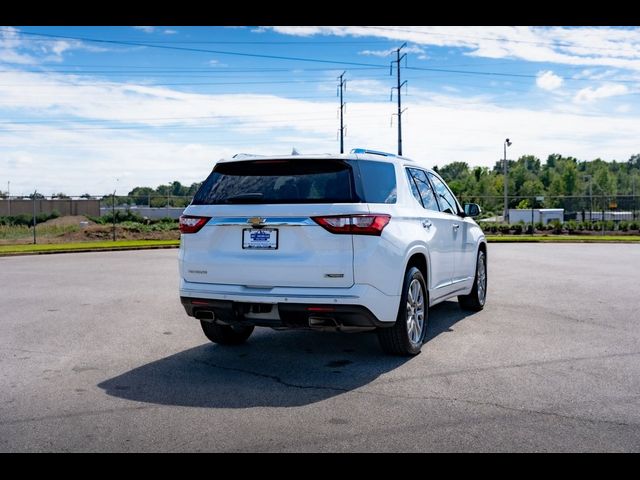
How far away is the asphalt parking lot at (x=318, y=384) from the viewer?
14.4 feet

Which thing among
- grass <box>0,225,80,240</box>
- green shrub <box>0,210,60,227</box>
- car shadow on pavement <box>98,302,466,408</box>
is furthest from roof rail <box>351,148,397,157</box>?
green shrub <box>0,210,60,227</box>

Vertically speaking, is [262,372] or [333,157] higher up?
[333,157]

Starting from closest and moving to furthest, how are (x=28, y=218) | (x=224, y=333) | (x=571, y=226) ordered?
1. (x=224, y=333)
2. (x=571, y=226)
3. (x=28, y=218)

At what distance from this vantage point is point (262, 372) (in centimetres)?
618

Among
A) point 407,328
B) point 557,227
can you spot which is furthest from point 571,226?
point 407,328

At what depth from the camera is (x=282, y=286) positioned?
237 inches

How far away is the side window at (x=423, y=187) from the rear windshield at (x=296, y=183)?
92cm

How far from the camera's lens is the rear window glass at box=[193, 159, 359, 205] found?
6062 mm

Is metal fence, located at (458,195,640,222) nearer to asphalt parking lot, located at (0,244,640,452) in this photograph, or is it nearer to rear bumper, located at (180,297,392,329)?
asphalt parking lot, located at (0,244,640,452)

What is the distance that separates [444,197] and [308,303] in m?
3.35

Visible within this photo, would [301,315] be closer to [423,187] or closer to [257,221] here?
[257,221]

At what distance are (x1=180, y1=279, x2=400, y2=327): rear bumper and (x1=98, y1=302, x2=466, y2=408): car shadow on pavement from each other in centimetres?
49

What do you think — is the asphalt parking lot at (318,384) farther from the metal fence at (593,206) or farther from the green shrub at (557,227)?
the green shrub at (557,227)
